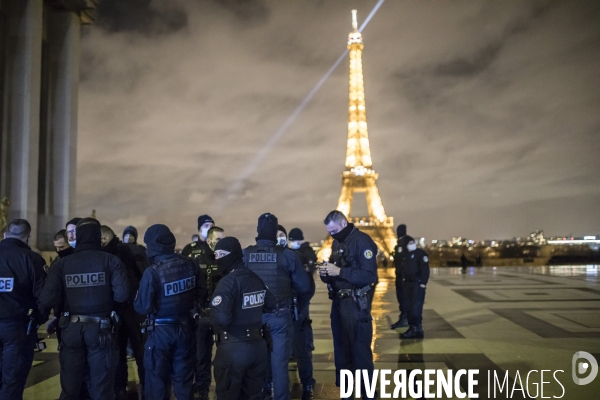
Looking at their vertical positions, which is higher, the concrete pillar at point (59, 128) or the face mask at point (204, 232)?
the concrete pillar at point (59, 128)

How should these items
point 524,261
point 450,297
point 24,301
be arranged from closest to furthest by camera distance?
point 24,301, point 450,297, point 524,261

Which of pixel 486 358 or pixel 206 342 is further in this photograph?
pixel 486 358

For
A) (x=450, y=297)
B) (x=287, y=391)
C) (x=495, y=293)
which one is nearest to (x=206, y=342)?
(x=287, y=391)

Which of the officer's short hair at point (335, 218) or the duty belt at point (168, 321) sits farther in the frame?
the officer's short hair at point (335, 218)

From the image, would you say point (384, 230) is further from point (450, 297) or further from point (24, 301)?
point (24, 301)

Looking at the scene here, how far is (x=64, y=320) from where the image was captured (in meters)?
4.93

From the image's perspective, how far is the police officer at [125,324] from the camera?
6016mm

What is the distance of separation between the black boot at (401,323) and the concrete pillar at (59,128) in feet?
48.0

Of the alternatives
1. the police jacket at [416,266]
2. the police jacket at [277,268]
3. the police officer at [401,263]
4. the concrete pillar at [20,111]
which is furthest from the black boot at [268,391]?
the concrete pillar at [20,111]

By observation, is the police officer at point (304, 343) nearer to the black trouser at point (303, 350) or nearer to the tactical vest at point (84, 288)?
the black trouser at point (303, 350)

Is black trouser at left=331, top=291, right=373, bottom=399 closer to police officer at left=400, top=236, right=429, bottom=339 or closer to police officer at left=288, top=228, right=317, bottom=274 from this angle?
police officer at left=288, top=228, right=317, bottom=274

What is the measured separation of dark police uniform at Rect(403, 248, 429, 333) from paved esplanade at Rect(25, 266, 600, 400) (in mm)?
572

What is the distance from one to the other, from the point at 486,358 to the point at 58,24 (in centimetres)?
2002

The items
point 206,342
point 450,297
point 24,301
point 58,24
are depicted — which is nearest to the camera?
point 24,301
